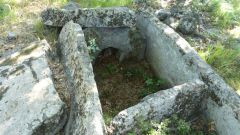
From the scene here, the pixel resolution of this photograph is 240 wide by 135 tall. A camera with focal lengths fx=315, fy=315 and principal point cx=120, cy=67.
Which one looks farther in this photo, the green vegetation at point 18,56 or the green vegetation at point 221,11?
the green vegetation at point 221,11

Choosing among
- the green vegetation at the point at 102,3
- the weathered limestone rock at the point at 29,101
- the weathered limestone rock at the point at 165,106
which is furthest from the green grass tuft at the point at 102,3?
the weathered limestone rock at the point at 165,106

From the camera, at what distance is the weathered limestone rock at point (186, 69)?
3.64 metres

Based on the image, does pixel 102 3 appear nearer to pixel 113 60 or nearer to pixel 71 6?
pixel 71 6

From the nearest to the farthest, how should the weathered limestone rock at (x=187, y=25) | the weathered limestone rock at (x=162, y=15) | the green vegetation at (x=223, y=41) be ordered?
the green vegetation at (x=223, y=41) < the weathered limestone rock at (x=187, y=25) < the weathered limestone rock at (x=162, y=15)

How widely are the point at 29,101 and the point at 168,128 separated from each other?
1566 mm

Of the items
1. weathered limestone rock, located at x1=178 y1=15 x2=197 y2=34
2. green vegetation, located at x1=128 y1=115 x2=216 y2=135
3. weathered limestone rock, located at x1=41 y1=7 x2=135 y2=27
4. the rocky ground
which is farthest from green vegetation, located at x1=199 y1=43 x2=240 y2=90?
the rocky ground

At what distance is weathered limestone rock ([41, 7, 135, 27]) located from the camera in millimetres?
5012

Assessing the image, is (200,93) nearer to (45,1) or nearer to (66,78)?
(66,78)

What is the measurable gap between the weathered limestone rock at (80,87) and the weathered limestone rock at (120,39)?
23.3 inches

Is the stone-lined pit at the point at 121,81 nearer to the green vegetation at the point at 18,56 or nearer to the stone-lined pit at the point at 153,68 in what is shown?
the stone-lined pit at the point at 153,68

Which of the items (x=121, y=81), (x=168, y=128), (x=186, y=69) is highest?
(x=186, y=69)

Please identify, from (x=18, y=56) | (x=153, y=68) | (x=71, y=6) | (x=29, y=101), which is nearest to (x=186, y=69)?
(x=153, y=68)

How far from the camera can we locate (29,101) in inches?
134

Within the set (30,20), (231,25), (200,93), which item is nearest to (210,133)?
(200,93)
